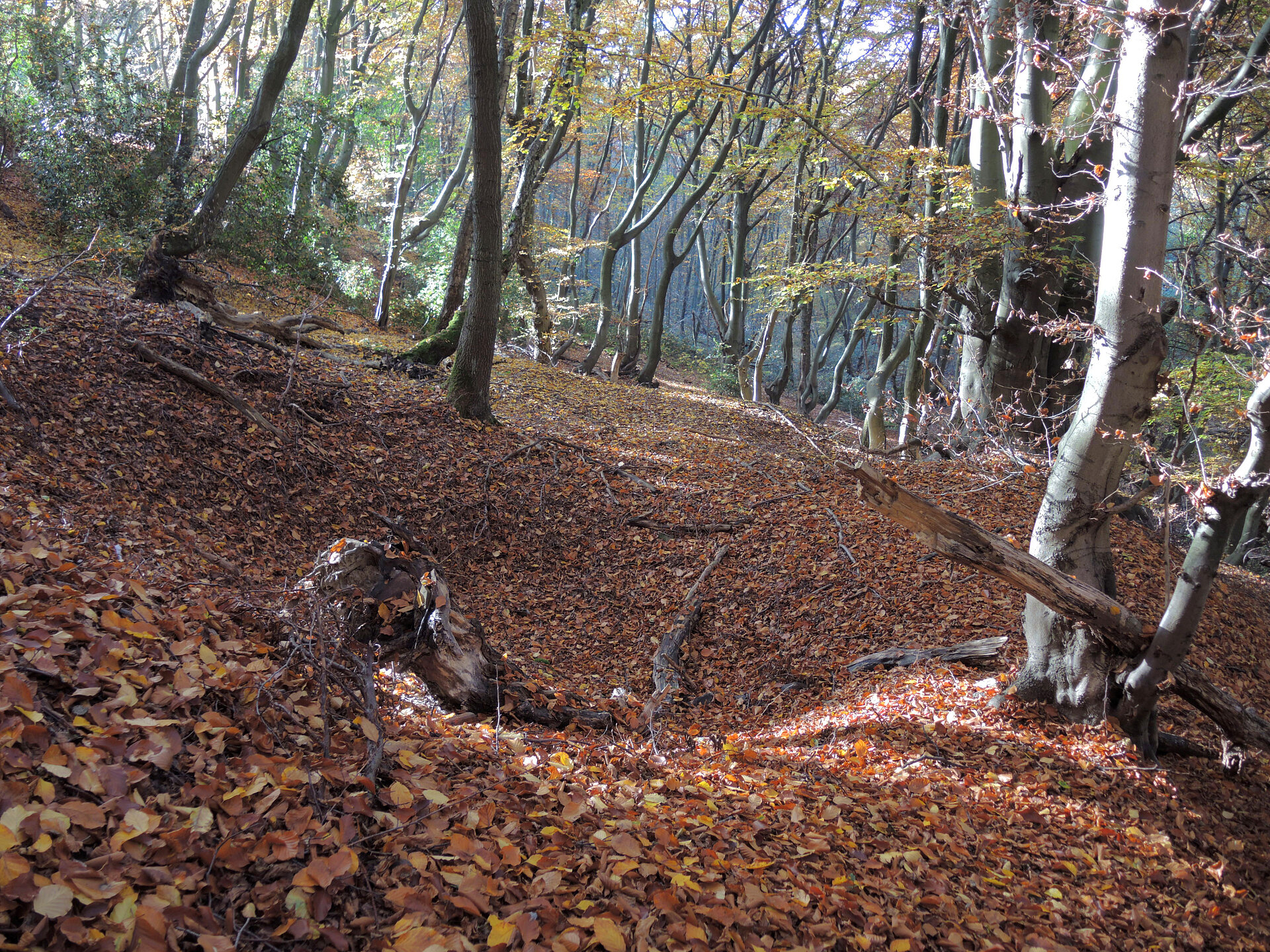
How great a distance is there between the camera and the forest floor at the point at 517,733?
1925 mm

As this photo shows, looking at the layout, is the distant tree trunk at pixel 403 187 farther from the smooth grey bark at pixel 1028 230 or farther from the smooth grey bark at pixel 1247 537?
the smooth grey bark at pixel 1247 537

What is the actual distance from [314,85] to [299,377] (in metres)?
14.8

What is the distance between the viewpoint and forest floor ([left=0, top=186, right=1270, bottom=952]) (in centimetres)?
192

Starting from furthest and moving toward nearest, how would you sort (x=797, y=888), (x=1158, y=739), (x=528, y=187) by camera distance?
(x=528, y=187) → (x=1158, y=739) → (x=797, y=888)

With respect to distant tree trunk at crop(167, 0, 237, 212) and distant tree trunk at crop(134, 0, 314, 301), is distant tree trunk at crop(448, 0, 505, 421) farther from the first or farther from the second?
distant tree trunk at crop(167, 0, 237, 212)

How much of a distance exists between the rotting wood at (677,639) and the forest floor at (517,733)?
120mm

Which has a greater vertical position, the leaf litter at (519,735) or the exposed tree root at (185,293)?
the exposed tree root at (185,293)

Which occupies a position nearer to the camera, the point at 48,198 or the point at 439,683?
the point at 439,683

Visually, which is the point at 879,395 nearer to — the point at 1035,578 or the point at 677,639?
the point at 677,639

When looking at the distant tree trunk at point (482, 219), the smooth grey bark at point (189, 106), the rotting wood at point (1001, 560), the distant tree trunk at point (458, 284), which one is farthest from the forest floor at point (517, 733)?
the smooth grey bark at point (189, 106)

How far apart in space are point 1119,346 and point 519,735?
333cm

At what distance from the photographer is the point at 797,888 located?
235cm

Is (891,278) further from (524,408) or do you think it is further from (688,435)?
(524,408)

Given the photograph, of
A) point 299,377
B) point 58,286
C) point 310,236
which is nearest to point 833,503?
point 299,377
